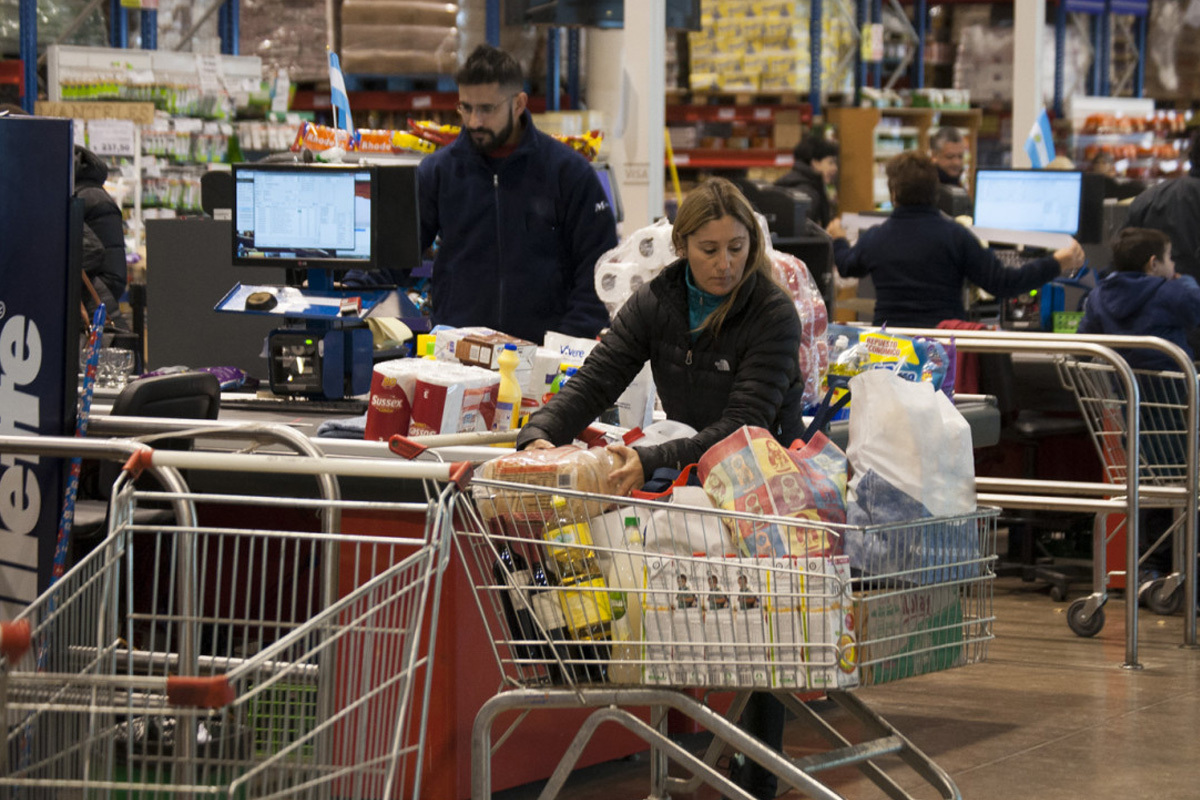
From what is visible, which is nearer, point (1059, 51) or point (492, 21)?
point (492, 21)

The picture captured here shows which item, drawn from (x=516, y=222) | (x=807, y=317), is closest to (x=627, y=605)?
(x=807, y=317)

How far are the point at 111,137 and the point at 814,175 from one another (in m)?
4.27

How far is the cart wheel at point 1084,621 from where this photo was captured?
5340 millimetres

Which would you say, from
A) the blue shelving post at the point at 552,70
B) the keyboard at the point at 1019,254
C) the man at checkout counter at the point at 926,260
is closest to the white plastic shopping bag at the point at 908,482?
the man at checkout counter at the point at 926,260

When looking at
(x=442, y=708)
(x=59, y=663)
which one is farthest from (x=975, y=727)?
(x=59, y=663)

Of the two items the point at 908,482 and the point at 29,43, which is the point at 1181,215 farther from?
the point at 29,43

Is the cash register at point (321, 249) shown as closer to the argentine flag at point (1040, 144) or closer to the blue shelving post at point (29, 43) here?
the blue shelving post at point (29, 43)

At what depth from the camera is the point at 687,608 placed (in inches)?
99.7

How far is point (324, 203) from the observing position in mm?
4488

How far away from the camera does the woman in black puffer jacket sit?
3.12 m

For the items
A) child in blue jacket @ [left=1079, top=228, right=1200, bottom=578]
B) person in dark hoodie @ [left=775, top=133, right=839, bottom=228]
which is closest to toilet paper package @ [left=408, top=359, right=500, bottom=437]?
child in blue jacket @ [left=1079, top=228, right=1200, bottom=578]

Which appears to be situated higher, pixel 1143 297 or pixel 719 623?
pixel 1143 297

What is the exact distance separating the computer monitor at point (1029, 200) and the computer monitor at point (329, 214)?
4468 millimetres

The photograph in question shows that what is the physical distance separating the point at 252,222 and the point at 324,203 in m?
0.23
